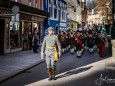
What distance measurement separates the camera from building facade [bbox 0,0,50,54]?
23059 millimetres

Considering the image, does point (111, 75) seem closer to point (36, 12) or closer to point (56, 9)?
point (36, 12)

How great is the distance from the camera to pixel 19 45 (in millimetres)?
27344

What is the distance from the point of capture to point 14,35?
86.5 feet

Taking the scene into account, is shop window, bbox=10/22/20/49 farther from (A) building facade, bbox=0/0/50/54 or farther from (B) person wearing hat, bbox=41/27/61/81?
(B) person wearing hat, bbox=41/27/61/81

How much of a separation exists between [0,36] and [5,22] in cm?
104
